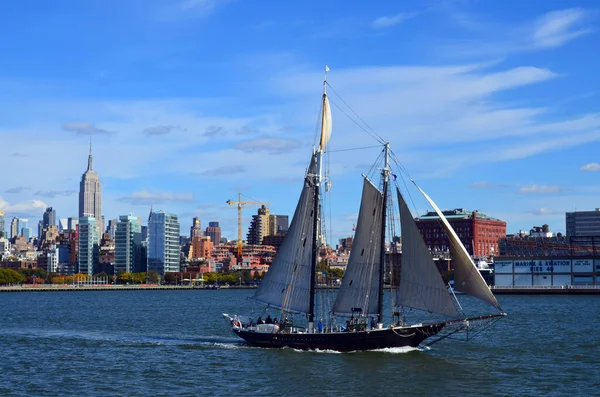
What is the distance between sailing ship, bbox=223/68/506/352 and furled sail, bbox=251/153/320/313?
0.22 ft

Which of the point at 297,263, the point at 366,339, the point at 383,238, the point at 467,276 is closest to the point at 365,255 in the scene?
the point at 383,238

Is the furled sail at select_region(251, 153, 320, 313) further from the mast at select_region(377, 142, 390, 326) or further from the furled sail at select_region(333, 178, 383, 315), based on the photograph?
the mast at select_region(377, 142, 390, 326)

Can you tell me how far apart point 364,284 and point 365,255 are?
83.6 inches

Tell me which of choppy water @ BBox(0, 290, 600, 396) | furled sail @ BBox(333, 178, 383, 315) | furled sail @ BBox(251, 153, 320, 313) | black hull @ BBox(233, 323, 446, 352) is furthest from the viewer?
furled sail @ BBox(251, 153, 320, 313)

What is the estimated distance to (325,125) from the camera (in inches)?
2704

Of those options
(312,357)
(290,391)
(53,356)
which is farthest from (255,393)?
(53,356)

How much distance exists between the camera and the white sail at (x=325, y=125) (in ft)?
225

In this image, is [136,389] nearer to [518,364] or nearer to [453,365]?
[453,365]

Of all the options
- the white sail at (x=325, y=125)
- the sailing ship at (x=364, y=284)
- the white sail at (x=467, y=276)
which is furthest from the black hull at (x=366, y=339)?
the white sail at (x=325, y=125)

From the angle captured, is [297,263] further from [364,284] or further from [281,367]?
[281,367]

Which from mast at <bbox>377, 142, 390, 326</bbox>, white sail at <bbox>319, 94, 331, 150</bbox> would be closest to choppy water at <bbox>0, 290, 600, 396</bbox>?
mast at <bbox>377, 142, 390, 326</bbox>

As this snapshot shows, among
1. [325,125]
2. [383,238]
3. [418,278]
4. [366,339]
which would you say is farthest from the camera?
[325,125]

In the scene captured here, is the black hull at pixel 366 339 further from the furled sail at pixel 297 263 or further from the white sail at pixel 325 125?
the white sail at pixel 325 125

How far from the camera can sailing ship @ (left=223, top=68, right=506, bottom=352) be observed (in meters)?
62.0
